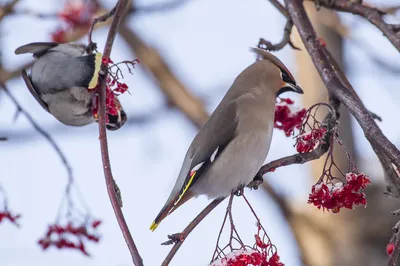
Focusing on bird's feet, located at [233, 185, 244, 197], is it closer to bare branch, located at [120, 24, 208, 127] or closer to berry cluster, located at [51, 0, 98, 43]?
berry cluster, located at [51, 0, 98, 43]

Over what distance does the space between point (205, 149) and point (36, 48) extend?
651mm

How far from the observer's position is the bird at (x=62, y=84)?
7.59 feet

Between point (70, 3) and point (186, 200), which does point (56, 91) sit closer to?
point (186, 200)

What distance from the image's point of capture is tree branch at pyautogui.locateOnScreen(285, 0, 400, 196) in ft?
5.72

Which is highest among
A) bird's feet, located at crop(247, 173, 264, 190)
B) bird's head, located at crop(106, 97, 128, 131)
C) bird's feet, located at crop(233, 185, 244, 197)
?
bird's head, located at crop(106, 97, 128, 131)

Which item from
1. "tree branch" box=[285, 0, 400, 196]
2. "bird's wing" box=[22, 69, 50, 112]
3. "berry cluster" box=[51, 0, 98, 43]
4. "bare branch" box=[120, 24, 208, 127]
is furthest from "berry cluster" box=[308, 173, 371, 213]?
"bare branch" box=[120, 24, 208, 127]

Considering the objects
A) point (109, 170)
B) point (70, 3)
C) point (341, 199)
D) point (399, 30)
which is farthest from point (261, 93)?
point (70, 3)

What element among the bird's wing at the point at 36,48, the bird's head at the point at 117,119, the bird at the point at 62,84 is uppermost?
the bird's wing at the point at 36,48

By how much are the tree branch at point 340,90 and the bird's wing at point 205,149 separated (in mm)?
384

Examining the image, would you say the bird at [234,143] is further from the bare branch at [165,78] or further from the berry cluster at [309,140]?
the bare branch at [165,78]

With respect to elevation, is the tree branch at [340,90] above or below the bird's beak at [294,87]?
below

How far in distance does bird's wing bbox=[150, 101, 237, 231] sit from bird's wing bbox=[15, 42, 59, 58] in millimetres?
593

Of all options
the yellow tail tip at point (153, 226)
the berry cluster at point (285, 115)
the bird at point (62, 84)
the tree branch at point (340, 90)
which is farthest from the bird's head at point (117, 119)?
the tree branch at point (340, 90)

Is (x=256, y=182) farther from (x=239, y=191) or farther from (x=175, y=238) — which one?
(x=175, y=238)
